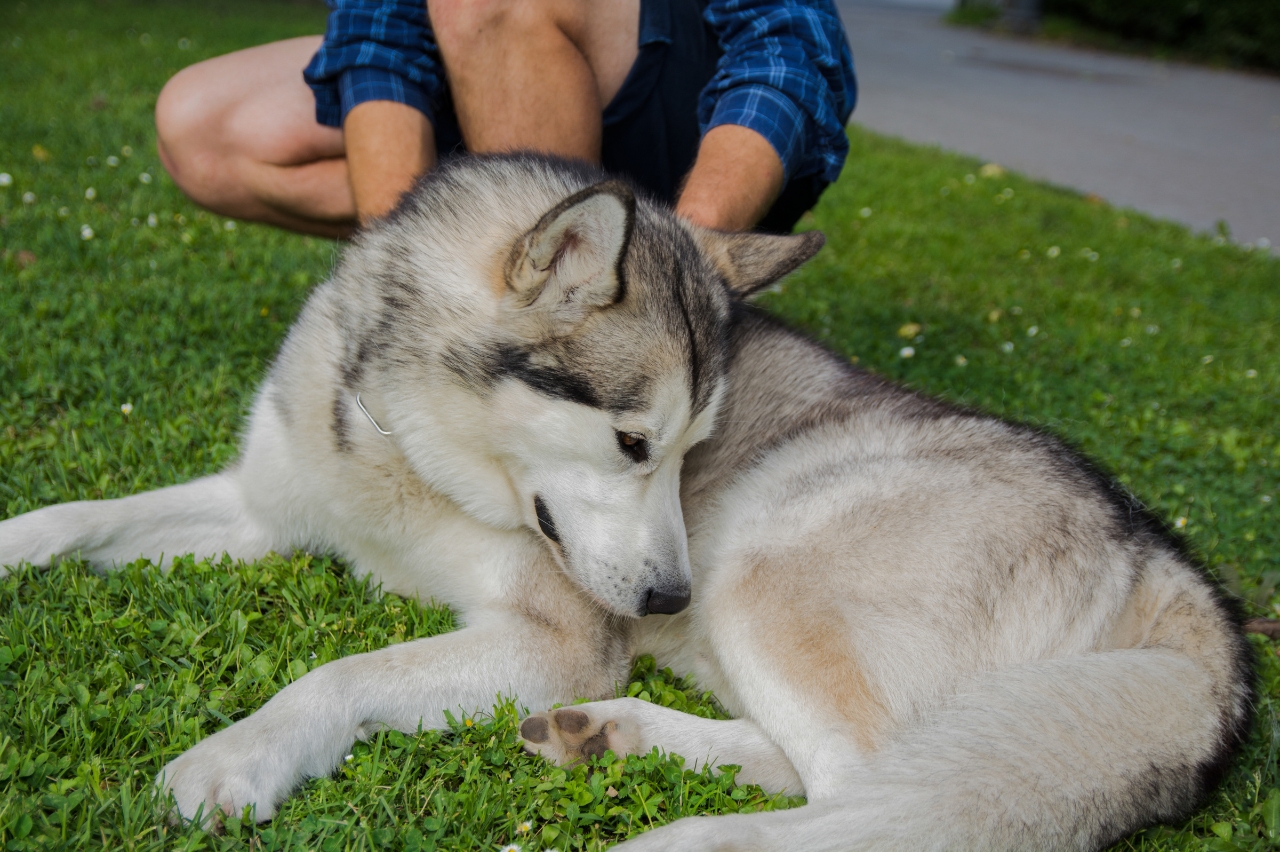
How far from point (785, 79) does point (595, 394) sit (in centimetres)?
194

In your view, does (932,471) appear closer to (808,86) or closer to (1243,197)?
(808,86)

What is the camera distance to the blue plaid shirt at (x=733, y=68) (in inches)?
143

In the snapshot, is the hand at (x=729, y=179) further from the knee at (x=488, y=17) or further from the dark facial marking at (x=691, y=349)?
the dark facial marking at (x=691, y=349)

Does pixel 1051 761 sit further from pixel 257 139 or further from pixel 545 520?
pixel 257 139

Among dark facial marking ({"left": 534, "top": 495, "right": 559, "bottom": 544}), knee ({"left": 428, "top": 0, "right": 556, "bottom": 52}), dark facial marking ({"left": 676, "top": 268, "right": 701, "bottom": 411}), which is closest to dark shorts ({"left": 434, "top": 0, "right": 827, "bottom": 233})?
knee ({"left": 428, "top": 0, "right": 556, "bottom": 52})

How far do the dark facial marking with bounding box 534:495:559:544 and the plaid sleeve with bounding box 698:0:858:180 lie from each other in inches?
70.6

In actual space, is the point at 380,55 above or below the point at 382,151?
above

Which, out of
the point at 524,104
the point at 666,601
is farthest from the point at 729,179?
the point at 666,601

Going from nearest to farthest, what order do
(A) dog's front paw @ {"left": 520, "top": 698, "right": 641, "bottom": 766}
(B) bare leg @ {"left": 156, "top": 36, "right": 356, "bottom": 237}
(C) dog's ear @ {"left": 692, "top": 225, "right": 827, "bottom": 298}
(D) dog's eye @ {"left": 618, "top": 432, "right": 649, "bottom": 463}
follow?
(A) dog's front paw @ {"left": 520, "top": 698, "right": 641, "bottom": 766}, (D) dog's eye @ {"left": 618, "top": 432, "right": 649, "bottom": 463}, (C) dog's ear @ {"left": 692, "top": 225, "right": 827, "bottom": 298}, (B) bare leg @ {"left": 156, "top": 36, "right": 356, "bottom": 237}

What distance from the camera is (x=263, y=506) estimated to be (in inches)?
116

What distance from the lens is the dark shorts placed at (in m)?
3.90

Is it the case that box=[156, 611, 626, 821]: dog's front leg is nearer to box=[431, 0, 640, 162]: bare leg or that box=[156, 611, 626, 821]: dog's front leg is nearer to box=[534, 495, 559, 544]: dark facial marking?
box=[534, 495, 559, 544]: dark facial marking

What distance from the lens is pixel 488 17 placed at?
3461 mm

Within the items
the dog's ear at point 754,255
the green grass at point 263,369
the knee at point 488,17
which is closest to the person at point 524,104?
the knee at point 488,17
